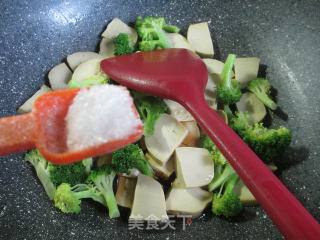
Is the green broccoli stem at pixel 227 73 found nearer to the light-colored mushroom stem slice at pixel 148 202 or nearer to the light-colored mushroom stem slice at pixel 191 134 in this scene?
the light-colored mushroom stem slice at pixel 191 134

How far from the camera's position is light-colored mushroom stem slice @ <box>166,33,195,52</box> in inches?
68.7

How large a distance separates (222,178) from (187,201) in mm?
167

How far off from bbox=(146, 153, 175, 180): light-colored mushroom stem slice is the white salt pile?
2.11 ft

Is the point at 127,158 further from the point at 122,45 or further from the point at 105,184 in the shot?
the point at 122,45

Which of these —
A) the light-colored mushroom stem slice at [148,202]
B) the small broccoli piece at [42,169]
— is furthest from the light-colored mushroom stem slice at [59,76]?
the light-colored mushroom stem slice at [148,202]

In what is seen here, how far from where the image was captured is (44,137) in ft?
2.61

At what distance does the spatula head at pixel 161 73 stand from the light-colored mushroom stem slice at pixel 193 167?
230 millimetres

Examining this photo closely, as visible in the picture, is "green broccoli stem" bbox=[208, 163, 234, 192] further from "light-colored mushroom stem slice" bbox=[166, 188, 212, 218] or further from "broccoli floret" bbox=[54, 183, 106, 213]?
"broccoli floret" bbox=[54, 183, 106, 213]

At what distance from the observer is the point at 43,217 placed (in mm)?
1335

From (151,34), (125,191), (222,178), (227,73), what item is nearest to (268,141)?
(222,178)

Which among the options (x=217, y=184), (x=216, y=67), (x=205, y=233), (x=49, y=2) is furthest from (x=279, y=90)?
(x=49, y=2)

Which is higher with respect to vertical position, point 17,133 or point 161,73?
point 17,133

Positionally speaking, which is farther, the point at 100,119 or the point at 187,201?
the point at 187,201

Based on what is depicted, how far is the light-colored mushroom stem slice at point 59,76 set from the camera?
5.16 ft
